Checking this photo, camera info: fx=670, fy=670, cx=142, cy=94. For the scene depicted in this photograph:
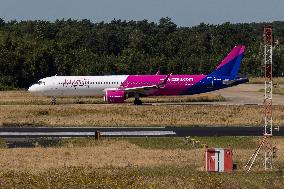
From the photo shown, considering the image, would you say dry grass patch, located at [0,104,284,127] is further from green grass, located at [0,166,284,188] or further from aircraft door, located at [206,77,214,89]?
green grass, located at [0,166,284,188]

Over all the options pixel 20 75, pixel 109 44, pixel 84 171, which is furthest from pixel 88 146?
pixel 109 44

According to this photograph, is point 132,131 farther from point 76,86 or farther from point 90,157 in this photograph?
point 76,86

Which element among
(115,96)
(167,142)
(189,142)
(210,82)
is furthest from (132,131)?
(210,82)

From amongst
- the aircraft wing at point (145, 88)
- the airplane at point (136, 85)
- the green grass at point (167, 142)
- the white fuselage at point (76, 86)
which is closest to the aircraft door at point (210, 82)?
the airplane at point (136, 85)

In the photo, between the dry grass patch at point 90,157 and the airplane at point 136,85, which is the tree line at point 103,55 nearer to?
the airplane at point 136,85

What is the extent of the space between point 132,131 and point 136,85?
29748mm

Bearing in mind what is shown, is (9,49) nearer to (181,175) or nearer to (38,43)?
(38,43)

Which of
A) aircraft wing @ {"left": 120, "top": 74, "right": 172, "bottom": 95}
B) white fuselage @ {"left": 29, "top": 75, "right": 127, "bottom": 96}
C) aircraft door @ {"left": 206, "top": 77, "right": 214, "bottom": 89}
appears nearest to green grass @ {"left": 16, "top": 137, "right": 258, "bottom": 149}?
aircraft wing @ {"left": 120, "top": 74, "right": 172, "bottom": 95}

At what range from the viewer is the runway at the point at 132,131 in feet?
167

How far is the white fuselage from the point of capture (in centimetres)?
8225

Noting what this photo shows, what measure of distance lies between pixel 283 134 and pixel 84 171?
76.7ft

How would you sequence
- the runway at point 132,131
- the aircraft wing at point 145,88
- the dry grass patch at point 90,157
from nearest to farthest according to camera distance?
1. the dry grass patch at point 90,157
2. the runway at point 132,131
3. the aircraft wing at point 145,88

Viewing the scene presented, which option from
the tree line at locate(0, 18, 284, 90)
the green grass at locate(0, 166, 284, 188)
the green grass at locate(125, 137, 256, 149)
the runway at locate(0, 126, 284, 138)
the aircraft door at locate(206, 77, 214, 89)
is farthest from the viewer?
the tree line at locate(0, 18, 284, 90)

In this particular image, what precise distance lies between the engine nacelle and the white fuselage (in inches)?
68.7
